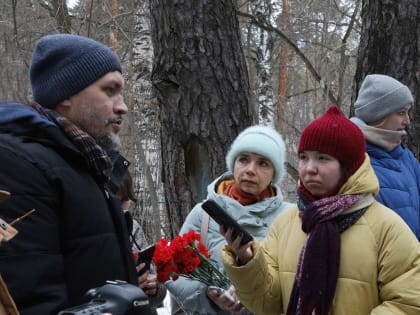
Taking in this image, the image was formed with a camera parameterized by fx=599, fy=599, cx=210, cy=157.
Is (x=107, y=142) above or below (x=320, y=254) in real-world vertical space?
above

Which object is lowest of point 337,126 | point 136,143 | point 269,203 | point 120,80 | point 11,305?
point 136,143

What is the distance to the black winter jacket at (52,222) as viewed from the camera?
63.7 inches

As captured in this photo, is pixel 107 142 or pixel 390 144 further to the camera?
pixel 390 144

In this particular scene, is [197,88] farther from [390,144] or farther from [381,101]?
[390,144]

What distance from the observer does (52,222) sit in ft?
5.62

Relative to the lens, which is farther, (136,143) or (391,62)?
(136,143)

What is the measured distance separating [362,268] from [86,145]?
48.9 inches

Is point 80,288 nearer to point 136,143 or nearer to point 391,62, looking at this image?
point 391,62

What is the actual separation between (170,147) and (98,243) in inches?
101

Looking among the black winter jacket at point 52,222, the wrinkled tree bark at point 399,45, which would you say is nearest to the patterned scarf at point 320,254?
the black winter jacket at point 52,222

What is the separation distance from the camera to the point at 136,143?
862 centimetres

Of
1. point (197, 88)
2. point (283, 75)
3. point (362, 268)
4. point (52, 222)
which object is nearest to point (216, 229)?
point (362, 268)

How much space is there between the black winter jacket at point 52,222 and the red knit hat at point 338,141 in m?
1.06

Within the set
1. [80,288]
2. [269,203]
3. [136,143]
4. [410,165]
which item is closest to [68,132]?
[80,288]
